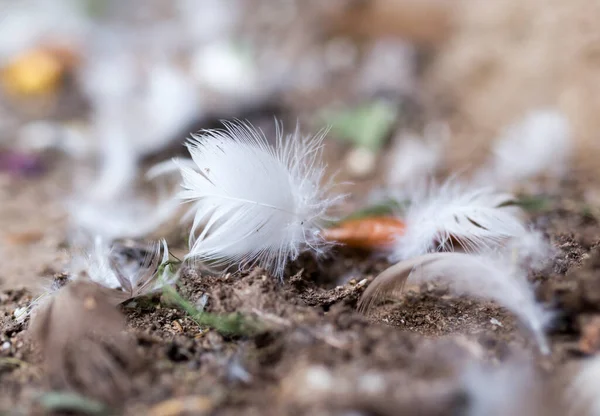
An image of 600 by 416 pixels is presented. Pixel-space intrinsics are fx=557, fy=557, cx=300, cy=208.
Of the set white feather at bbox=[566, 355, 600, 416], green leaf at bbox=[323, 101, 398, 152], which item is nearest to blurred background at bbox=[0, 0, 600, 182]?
green leaf at bbox=[323, 101, 398, 152]

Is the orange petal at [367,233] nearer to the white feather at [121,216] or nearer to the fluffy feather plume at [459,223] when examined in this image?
the fluffy feather plume at [459,223]

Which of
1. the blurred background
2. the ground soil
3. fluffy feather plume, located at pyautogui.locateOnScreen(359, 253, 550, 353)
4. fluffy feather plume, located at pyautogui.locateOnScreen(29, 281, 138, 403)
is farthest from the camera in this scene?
the blurred background

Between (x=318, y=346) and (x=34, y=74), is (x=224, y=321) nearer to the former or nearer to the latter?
(x=318, y=346)

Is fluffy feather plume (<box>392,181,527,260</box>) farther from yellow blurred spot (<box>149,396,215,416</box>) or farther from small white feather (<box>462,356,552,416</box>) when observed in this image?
yellow blurred spot (<box>149,396,215,416</box>)

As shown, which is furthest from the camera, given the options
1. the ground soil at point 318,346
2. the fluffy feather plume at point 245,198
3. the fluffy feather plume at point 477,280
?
the fluffy feather plume at point 245,198

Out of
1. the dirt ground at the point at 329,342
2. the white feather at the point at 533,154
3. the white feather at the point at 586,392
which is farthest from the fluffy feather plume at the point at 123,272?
the white feather at the point at 533,154

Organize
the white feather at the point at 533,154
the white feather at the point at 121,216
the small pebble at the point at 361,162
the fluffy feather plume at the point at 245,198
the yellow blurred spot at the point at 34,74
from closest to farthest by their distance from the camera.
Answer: the fluffy feather plume at the point at 245,198 → the white feather at the point at 121,216 → the white feather at the point at 533,154 → the small pebble at the point at 361,162 → the yellow blurred spot at the point at 34,74

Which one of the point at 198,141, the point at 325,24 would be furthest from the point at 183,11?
the point at 198,141
